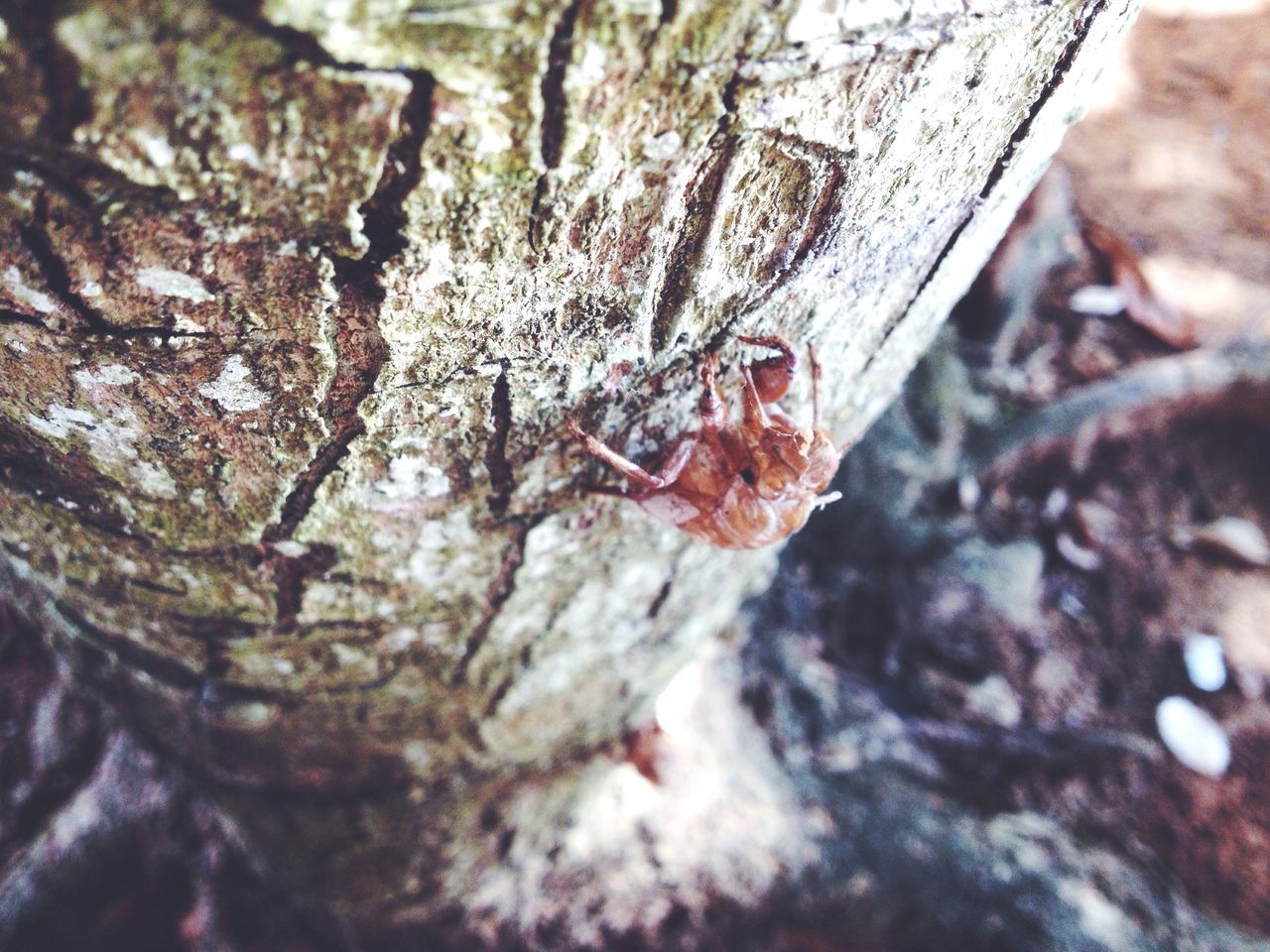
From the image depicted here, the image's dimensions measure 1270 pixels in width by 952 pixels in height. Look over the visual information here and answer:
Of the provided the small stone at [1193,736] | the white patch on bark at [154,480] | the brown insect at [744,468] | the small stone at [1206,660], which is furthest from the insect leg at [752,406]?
the small stone at [1206,660]

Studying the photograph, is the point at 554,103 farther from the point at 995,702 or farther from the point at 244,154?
the point at 995,702

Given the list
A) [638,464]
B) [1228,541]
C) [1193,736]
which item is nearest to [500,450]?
[638,464]

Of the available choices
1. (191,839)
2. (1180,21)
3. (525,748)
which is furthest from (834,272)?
(1180,21)

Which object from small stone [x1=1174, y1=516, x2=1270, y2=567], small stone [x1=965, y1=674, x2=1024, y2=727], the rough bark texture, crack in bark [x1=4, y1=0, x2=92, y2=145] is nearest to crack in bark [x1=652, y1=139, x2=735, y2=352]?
the rough bark texture

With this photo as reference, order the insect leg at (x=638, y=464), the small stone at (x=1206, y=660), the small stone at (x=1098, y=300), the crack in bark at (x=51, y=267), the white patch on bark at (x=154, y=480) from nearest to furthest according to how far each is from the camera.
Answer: the crack in bark at (x=51, y=267)
the white patch on bark at (x=154, y=480)
the insect leg at (x=638, y=464)
the small stone at (x=1206, y=660)
the small stone at (x=1098, y=300)

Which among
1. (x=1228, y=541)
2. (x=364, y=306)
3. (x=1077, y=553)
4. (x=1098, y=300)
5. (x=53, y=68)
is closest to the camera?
(x=53, y=68)

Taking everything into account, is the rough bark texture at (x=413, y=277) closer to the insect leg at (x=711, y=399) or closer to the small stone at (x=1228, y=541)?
the insect leg at (x=711, y=399)
